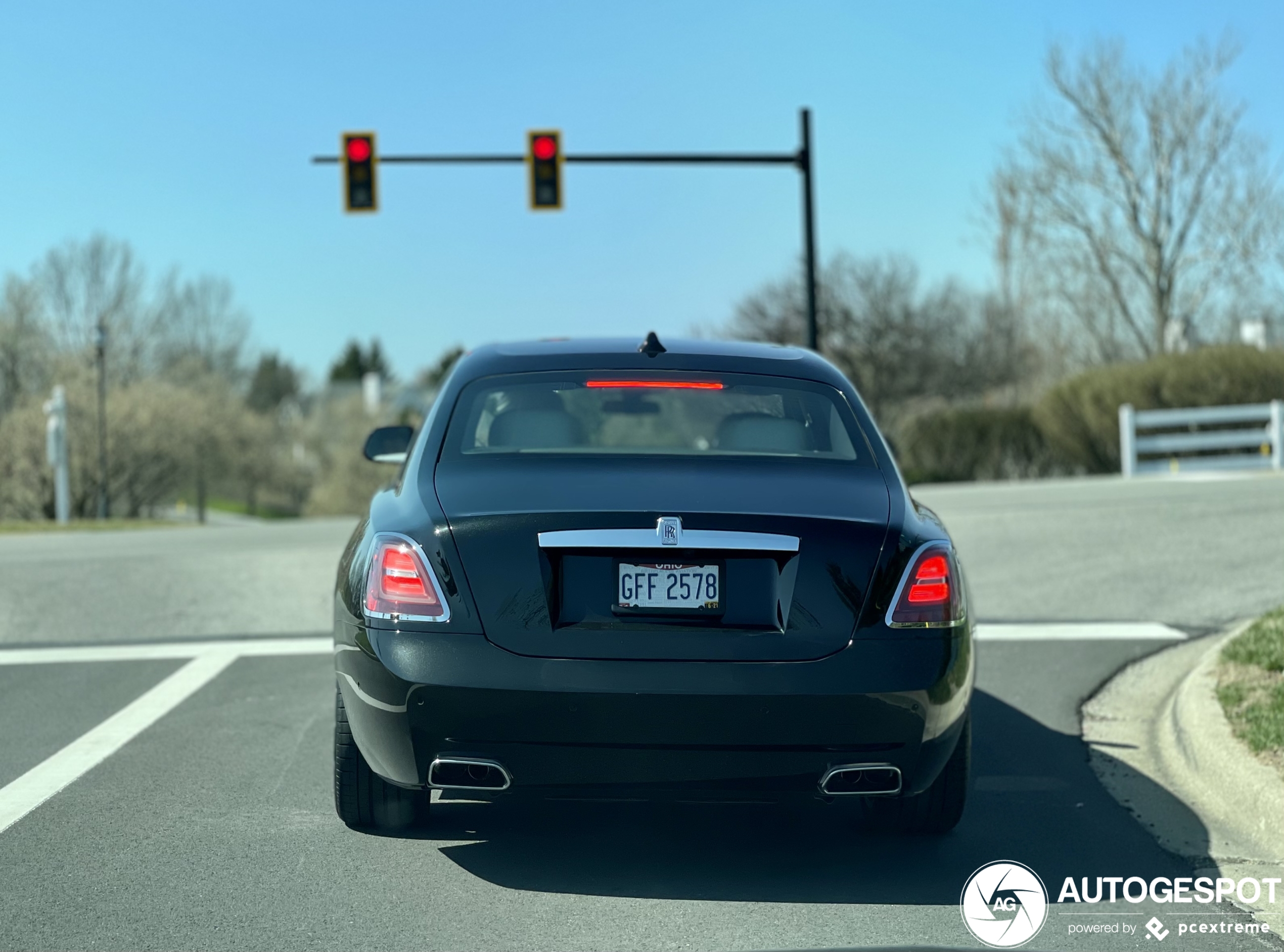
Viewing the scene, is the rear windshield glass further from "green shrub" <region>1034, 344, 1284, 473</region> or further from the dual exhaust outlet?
"green shrub" <region>1034, 344, 1284, 473</region>

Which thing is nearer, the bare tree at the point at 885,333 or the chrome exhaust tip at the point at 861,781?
the chrome exhaust tip at the point at 861,781

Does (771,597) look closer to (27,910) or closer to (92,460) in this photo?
(27,910)

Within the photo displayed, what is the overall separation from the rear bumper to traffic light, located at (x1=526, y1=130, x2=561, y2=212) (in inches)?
724

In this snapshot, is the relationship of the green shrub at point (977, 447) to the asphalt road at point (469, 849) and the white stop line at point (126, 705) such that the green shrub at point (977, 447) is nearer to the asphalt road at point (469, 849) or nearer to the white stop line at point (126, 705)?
the white stop line at point (126, 705)

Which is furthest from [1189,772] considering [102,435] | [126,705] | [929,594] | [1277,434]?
[102,435]

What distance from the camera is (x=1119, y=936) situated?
3.82 meters

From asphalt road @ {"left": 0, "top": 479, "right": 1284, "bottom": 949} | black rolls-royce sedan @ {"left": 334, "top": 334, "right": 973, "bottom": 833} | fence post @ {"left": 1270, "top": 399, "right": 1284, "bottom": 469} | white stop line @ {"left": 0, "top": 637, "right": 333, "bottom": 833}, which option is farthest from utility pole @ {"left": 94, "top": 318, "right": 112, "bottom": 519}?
black rolls-royce sedan @ {"left": 334, "top": 334, "right": 973, "bottom": 833}

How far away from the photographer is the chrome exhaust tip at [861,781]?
13.0 ft

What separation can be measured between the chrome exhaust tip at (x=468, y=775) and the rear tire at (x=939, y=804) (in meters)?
1.40

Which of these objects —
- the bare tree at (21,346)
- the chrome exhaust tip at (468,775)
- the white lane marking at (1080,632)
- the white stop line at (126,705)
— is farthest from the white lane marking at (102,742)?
the bare tree at (21,346)

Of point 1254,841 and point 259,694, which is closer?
point 1254,841

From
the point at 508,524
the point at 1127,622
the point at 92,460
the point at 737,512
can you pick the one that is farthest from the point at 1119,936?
the point at 92,460

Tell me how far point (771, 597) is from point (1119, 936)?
1306mm

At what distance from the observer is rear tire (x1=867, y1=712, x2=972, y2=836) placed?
455cm
